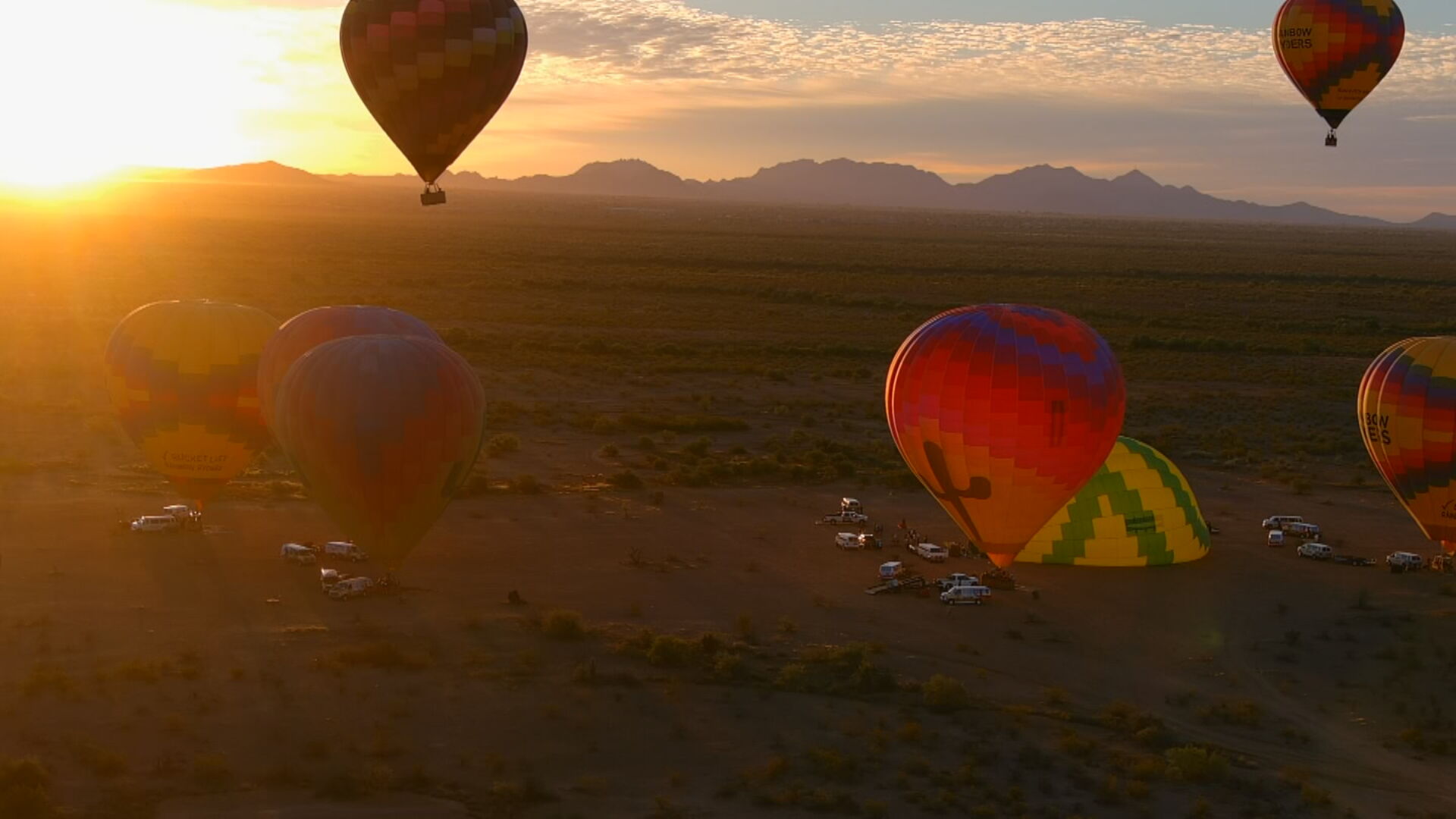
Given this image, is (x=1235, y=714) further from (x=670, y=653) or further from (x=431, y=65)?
(x=431, y=65)

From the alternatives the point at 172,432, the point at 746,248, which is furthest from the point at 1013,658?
the point at 746,248

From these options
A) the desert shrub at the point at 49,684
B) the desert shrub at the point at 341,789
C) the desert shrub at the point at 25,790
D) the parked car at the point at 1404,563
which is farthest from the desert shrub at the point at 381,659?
the parked car at the point at 1404,563

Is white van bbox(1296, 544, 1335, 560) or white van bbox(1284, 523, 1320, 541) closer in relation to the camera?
white van bbox(1296, 544, 1335, 560)

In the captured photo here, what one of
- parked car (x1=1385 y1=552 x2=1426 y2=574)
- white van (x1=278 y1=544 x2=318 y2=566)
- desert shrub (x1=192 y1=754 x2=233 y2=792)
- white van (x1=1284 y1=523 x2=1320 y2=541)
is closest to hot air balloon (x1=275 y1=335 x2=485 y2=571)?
white van (x1=278 y1=544 x2=318 y2=566)

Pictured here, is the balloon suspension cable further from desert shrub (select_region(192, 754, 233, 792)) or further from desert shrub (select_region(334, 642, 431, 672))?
desert shrub (select_region(192, 754, 233, 792))

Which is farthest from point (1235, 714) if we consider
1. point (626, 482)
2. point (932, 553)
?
point (626, 482)

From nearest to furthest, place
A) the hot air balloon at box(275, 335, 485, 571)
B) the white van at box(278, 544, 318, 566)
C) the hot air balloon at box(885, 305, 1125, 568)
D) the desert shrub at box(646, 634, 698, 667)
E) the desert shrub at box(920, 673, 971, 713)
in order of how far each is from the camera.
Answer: the desert shrub at box(920, 673, 971, 713)
the desert shrub at box(646, 634, 698, 667)
the hot air balloon at box(275, 335, 485, 571)
the hot air balloon at box(885, 305, 1125, 568)
the white van at box(278, 544, 318, 566)
